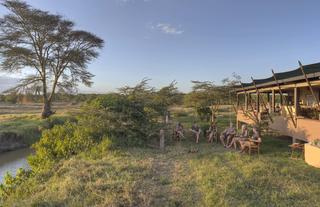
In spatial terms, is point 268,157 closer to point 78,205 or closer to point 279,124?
point 279,124

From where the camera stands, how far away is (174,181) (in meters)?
5.69

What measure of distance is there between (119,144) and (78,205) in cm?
523

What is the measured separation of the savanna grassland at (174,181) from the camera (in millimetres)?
4656

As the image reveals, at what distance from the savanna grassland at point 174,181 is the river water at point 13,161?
386 cm

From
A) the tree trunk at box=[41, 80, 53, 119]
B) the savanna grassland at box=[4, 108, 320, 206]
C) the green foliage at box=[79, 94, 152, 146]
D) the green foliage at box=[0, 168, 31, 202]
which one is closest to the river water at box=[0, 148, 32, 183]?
the green foliage at box=[0, 168, 31, 202]

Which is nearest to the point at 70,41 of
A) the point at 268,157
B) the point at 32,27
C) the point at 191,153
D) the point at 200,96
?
the point at 32,27

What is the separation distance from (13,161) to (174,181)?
30.2 ft

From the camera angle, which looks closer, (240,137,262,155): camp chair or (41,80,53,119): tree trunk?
(240,137,262,155): camp chair

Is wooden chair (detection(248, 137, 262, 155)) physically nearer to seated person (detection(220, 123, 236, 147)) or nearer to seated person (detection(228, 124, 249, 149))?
seated person (detection(228, 124, 249, 149))

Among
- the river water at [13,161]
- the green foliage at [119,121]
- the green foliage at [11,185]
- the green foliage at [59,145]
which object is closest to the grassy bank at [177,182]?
the green foliage at [11,185]

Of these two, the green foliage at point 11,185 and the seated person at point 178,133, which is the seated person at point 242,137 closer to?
the seated person at point 178,133

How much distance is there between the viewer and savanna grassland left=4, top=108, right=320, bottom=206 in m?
4.66

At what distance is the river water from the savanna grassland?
386 cm

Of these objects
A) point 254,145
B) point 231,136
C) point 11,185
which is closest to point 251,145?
point 254,145
